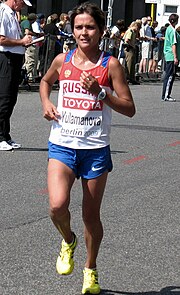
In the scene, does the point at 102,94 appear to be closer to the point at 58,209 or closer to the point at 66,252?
the point at 58,209

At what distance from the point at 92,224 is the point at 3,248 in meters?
1.37

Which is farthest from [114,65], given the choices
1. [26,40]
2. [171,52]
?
[171,52]

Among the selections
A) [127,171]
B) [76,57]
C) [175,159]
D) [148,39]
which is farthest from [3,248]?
[148,39]

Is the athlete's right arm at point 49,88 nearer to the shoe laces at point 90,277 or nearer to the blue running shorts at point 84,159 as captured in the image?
the blue running shorts at point 84,159

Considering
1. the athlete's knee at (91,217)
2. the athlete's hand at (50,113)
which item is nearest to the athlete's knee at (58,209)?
the athlete's knee at (91,217)

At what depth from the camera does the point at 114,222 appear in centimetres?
783

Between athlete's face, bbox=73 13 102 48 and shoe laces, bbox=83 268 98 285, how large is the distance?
4.65ft

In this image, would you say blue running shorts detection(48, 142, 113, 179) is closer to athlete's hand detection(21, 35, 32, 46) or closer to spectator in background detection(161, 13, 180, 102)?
athlete's hand detection(21, 35, 32, 46)

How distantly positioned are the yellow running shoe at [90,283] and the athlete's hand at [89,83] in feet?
3.86

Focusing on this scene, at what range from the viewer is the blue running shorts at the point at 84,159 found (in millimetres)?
5461

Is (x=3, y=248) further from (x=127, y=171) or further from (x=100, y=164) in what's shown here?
(x=127, y=171)

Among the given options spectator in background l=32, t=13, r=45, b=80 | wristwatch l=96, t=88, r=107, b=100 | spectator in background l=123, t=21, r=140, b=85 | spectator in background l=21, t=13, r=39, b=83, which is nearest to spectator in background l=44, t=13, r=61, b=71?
spectator in background l=32, t=13, r=45, b=80

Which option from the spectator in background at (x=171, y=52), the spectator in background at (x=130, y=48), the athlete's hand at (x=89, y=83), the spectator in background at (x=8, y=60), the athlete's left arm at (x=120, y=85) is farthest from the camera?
the spectator in background at (x=130, y=48)

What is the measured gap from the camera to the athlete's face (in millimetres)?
5406
